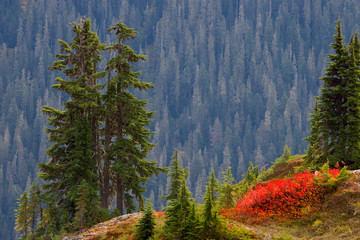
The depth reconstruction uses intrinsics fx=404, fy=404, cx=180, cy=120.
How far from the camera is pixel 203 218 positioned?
1590cm

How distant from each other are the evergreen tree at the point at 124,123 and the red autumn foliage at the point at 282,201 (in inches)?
423

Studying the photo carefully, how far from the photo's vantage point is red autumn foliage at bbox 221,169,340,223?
62.7 feet

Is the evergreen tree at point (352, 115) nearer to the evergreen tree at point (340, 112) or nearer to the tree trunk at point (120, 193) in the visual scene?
the evergreen tree at point (340, 112)

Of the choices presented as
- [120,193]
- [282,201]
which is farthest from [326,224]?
[120,193]

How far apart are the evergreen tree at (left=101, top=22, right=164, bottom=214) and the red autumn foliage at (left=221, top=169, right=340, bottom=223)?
10.7 meters

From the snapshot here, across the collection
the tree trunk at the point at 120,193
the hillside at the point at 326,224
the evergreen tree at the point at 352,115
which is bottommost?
the hillside at the point at 326,224

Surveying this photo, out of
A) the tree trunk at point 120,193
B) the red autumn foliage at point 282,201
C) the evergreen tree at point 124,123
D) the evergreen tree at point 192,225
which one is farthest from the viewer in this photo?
the tree trunk at point 120,193

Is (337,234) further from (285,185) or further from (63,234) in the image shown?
(63,234)

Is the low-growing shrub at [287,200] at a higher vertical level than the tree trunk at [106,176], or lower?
lower

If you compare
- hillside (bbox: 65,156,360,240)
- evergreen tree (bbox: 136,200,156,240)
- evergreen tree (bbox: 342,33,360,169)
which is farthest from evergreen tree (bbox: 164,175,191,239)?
evergreen tree (bbox: 342,33,360,169)

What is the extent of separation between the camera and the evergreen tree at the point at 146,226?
707 inches

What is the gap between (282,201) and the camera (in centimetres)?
1992

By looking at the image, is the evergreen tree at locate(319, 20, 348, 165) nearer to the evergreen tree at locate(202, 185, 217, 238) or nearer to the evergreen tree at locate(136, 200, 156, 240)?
the evergreen tree at locate(202, 185, 217, 238)

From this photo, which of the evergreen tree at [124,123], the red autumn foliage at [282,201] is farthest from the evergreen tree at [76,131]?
the red autumn foliage at [282,201]
